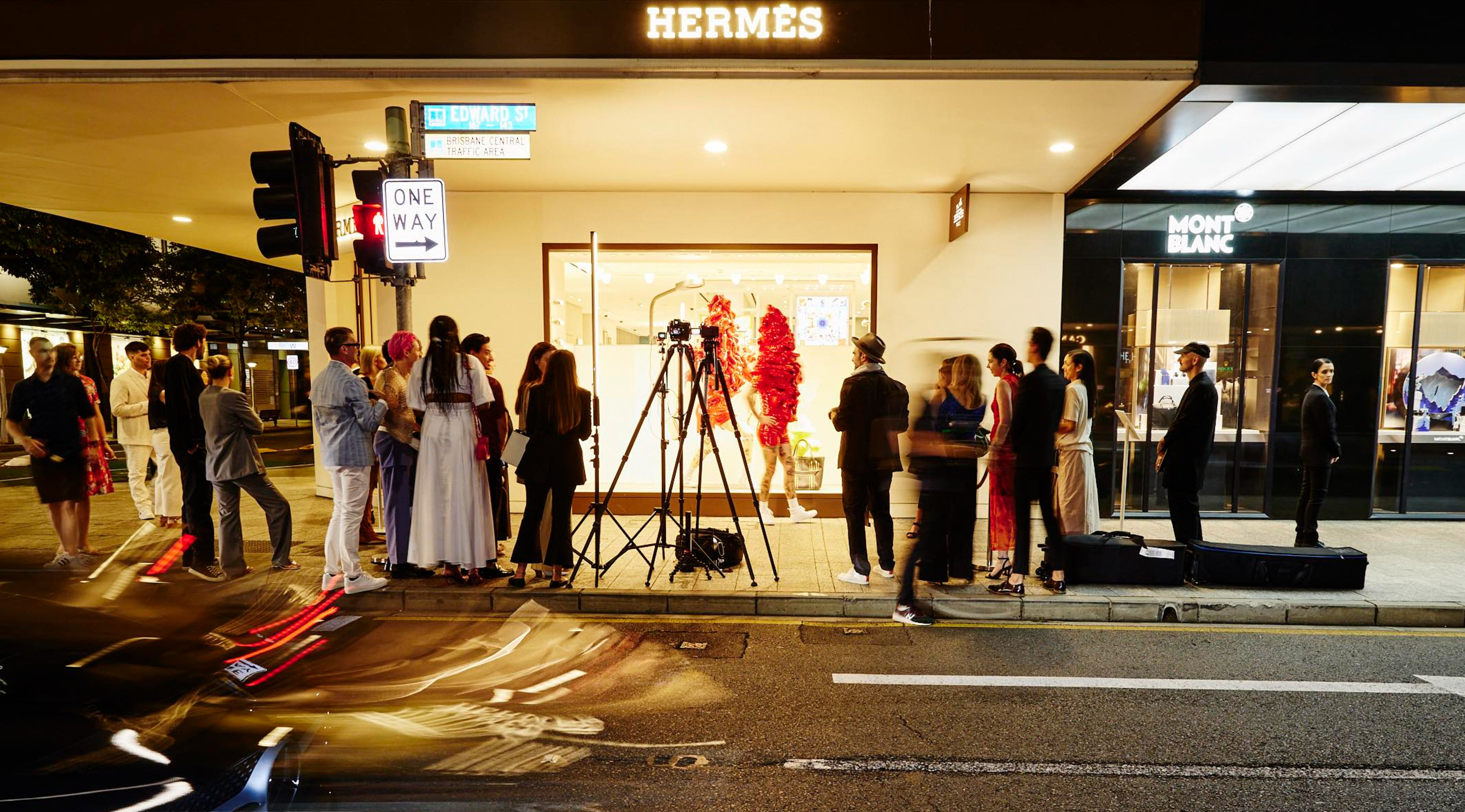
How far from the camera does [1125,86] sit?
528 centimetres

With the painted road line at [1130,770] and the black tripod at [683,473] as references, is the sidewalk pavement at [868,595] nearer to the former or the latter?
the black tripod at [683,473]

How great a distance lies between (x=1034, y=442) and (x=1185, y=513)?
2.22 m

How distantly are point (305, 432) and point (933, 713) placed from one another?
90.8ft

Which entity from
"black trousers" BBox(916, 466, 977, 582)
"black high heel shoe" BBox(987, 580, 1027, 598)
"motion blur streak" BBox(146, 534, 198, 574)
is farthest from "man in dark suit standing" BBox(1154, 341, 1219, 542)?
"motion blur streak" BBox(146, 534, 198, 574)

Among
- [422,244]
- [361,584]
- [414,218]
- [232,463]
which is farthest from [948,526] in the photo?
[232,463]

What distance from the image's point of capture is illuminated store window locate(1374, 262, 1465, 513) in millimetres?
8508

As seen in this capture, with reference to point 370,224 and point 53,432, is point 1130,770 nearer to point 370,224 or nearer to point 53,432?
point 370,224

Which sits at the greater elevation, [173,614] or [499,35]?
[499,35]

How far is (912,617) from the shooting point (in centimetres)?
514

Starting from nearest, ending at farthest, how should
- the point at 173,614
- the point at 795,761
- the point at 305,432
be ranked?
the point at 795,761, the point at 173,614, the point at 305,432

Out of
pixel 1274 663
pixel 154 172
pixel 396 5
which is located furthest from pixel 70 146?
pixel 1274 663

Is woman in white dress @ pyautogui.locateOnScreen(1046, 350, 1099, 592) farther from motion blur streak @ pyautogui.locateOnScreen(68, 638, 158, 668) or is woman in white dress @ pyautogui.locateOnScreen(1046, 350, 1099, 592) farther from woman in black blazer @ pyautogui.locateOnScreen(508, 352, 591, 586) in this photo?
motion blur streak @ pyautogui.locateOnScreen(68, 638, 158, 668)

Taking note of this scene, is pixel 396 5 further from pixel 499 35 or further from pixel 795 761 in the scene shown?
pixel 795 761

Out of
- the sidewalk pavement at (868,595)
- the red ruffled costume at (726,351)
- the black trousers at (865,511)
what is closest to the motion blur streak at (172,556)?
the sidewalk pavement at (868,595)
